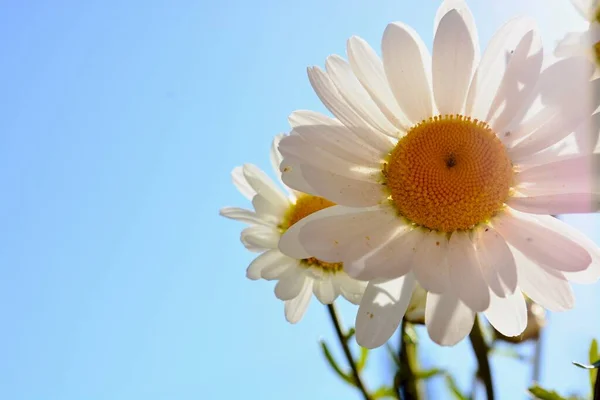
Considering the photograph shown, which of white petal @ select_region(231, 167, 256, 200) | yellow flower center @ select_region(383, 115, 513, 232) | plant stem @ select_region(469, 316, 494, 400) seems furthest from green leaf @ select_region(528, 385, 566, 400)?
white petal @ select_region(231, 167, 256, 200)

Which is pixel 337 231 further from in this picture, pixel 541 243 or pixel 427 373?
pixel 427 373

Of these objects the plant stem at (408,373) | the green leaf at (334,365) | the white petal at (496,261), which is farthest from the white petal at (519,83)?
the green leaf at (334,365)

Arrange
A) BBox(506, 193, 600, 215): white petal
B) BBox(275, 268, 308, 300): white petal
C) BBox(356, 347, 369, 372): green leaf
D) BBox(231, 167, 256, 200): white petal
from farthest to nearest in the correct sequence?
BBox(231, 167, 256, 200): white petal, BBox(356, 347, 369, 372): green leaf, BBox(275, 268, 308, 300): white petal, BBox(506, 193, 600, 215): white petal

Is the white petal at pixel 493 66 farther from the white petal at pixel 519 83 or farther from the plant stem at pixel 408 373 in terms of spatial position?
the plant stem at pixel 408 373

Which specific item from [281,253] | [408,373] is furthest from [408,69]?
[408,373]

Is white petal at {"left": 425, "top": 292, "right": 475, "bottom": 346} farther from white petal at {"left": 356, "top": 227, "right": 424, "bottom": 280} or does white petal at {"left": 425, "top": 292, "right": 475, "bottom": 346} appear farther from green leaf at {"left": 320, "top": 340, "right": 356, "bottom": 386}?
green leaf at {"left": 320, "top": 340, "right": 356, "bottom": 386}
